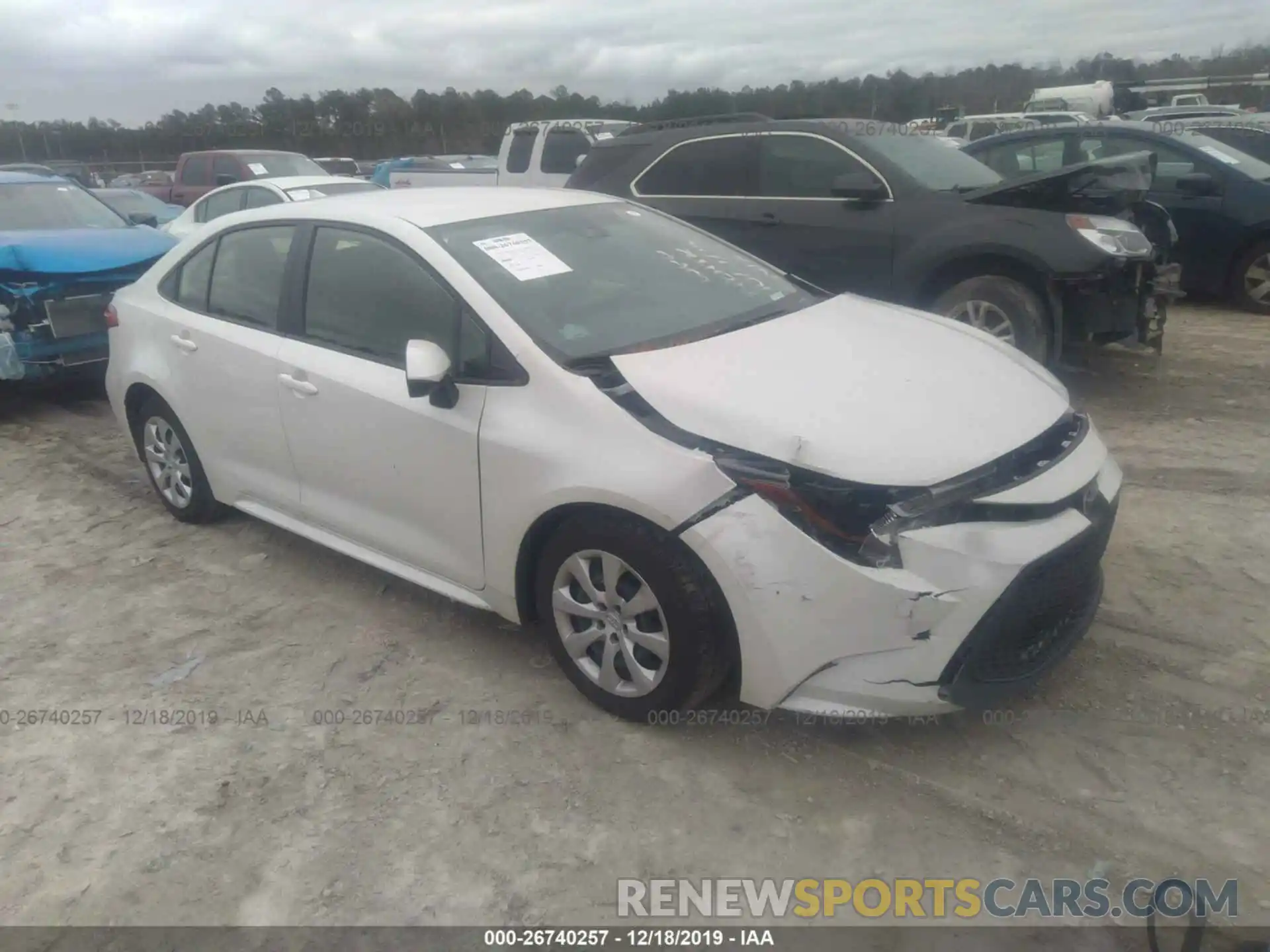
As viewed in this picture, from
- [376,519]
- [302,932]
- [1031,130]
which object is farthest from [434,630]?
[1031,130]

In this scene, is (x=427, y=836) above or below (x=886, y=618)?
below

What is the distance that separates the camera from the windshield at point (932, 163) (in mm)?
6371

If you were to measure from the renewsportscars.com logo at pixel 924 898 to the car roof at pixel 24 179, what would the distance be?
25.8ft

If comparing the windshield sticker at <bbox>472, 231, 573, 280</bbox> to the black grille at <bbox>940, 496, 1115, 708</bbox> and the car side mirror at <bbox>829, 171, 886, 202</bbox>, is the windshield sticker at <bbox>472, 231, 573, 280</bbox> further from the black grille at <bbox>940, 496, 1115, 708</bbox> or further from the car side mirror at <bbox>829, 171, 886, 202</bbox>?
the car side mirror at <bbox>829, 171, 886, 202</bbox>

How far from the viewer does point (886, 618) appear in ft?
8.37

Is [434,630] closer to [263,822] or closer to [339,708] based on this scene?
[339,708]

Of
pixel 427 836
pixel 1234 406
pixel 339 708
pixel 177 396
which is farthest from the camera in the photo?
pixel 1234 406

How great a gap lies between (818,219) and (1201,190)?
377cm

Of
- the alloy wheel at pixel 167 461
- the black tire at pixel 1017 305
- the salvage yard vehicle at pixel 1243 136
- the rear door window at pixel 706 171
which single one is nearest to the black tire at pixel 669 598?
the alloy wheel at pixel 167 461

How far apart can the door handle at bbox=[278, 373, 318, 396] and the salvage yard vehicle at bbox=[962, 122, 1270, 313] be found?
677 centimetres

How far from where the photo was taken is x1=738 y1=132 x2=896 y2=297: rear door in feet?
20.8

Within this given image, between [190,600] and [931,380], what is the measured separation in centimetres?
313

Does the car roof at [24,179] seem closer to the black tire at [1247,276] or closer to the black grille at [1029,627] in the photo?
the black grille at [1029,627]

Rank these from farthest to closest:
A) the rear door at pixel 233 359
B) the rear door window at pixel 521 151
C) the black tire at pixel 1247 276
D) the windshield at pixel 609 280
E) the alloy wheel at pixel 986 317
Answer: the rear door window at pixel 521 151 → the black tire at pixel 1247 276 → the alloy wheel at pixel 986 317 → the rear door at pixel 233 359 → the windshield at pixel 609 280
